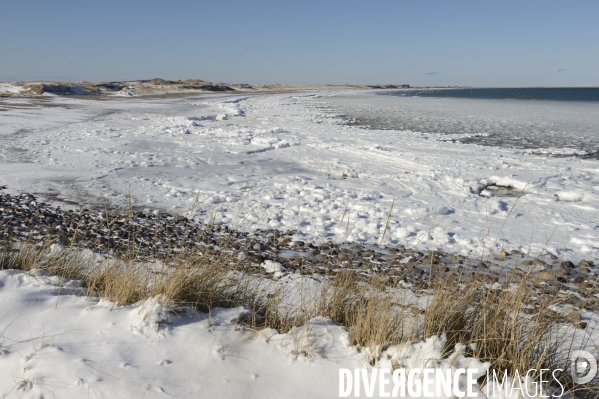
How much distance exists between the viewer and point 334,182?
9.28 meters

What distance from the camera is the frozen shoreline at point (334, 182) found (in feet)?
21.2

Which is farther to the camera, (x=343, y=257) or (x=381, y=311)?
(x=343, y=257)

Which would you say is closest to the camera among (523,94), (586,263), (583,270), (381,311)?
(381,311)

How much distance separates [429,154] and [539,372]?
10368 millimetres

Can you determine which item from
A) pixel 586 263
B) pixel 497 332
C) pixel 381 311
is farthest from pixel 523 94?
pixel 381 311

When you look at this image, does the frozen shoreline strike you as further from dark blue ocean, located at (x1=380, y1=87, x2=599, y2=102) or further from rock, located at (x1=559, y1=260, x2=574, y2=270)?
dark blue ocean, located at (x1=380, y1=87, x2=599, y2=102)

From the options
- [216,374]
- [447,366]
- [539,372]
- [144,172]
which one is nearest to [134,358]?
[216,374]

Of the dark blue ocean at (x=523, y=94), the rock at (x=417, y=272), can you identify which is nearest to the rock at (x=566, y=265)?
the rock at (x=417, y=272)

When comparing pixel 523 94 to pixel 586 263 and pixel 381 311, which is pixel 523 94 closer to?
pixel 586 263

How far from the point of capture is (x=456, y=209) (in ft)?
24.6

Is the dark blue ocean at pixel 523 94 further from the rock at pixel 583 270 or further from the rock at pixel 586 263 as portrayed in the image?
the rock at pixel 583 270

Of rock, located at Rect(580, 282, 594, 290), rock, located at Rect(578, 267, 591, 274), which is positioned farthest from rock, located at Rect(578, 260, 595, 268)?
rock, located at Rect(580, 282, 594, 290)

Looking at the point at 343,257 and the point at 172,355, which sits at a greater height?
the point at 172,355

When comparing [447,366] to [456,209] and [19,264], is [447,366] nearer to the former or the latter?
[19,264]
